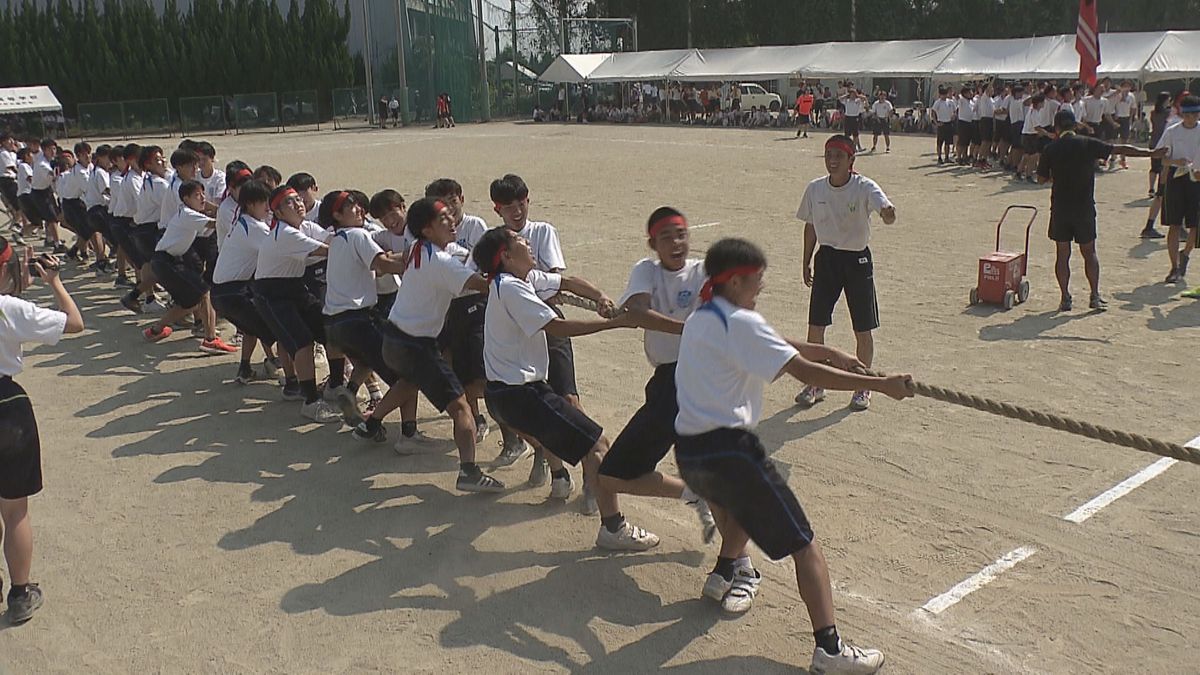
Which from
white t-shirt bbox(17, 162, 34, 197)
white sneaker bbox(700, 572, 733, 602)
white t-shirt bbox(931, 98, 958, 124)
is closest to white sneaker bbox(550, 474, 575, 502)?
white sneaker bbox(700, 572, 733, 602)

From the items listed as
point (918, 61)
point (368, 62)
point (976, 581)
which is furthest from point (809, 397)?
point (368, 62)

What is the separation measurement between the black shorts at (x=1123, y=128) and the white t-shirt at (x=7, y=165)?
23.9 meters

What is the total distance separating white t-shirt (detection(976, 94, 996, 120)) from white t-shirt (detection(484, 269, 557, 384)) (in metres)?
19.0

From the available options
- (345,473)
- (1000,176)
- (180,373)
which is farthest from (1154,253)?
(180,373)

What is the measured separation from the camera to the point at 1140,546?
17.2 feet

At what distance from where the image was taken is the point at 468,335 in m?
6.73

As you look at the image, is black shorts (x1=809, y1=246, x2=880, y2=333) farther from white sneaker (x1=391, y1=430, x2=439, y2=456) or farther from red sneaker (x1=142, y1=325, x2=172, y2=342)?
red sneaker (x1=142, y1=325, x2=172, y2=342)

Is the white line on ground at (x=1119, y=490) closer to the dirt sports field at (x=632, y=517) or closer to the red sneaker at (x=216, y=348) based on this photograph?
the dirt sports field at (x=632, y=517)

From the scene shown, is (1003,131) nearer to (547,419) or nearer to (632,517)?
(632,517)

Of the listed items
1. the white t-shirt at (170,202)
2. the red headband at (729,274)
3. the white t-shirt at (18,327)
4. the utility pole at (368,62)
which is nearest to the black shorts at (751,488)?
the red headband at (729,274)

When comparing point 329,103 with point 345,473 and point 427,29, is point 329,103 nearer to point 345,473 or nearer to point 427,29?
point 427,29

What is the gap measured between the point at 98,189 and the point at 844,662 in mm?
12707

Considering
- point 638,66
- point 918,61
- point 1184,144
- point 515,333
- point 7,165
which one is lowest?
point 515,333

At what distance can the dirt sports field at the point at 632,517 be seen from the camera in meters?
4.61
